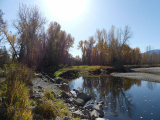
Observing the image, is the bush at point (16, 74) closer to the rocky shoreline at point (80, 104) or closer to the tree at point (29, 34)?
the rocky shoreline at point (80, 104)

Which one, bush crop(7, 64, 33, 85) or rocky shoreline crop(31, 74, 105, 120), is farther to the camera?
rocky shoreline crop(31, 74, 105, 120)

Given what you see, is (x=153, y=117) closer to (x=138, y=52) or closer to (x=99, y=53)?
(x=99, y=53)

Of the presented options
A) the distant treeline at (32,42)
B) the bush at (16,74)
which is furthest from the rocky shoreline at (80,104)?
the distant treeline at (32,42)

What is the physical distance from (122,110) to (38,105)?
473cm

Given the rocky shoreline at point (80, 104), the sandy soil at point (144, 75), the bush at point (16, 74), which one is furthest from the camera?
the sandy soil at point (144, 75)

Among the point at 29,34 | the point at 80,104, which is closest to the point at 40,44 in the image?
the point at 29,34

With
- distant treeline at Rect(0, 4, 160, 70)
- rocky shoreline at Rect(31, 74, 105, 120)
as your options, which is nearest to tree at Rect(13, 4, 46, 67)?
distant treeline at Rect(0, 4, 160, 70)

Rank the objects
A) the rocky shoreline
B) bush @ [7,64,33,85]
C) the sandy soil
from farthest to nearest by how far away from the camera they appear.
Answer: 1. the sandy soil
2. the rocky shoreline
3. bush @ [7,64,33,85]

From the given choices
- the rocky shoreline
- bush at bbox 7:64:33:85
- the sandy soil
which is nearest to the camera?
bush at bbox 7:64:33:85

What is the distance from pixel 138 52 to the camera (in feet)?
205

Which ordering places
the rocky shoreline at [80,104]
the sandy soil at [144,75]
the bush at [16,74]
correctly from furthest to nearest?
the sandy soil at [144,75] → the rocky shoreline at [80,104] → the bush at [16,74]

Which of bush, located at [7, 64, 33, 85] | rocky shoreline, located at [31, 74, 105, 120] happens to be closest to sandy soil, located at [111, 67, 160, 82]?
rocky shoreline, located at [31, 74, 105, 120]

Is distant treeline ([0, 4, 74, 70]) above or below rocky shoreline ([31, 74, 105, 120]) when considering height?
above

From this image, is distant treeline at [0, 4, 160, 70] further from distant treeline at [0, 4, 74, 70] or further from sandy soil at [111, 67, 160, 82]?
sandy soil at [111, 67, 160, 82]
